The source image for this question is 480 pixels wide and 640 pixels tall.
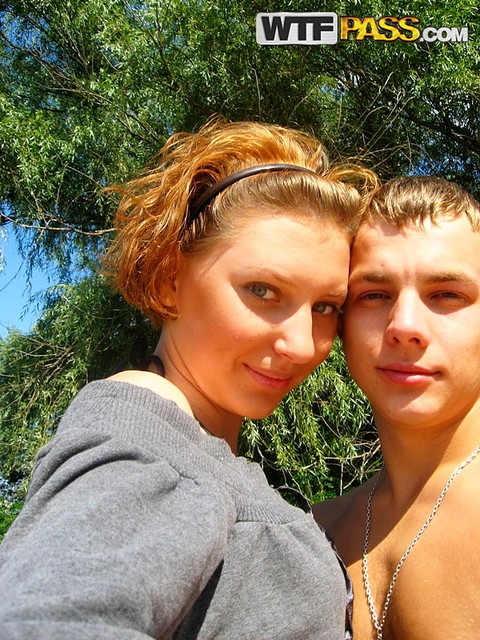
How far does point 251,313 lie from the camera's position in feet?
4.21

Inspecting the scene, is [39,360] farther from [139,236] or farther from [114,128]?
[139,236]

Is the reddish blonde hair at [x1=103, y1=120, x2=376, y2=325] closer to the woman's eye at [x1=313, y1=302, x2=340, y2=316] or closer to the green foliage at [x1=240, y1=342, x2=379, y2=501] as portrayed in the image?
the woman's eye at [x1=313, y1=302, x2=340, y2=316]

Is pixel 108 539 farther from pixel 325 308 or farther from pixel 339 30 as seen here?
pixel 339 30

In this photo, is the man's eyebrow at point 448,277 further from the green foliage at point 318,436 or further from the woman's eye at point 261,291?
the green foliage at point 318,436

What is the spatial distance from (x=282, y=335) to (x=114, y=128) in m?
4.48

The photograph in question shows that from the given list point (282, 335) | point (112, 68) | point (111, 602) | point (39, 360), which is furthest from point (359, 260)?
point (112, 68)

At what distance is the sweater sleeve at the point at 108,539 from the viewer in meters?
0.68

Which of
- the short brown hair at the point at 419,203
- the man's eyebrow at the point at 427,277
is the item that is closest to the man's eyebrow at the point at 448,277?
the man's eyebrow at the point at 427,277

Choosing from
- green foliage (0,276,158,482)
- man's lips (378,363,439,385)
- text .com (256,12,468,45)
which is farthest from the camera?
green foliage (0,276,158,482)

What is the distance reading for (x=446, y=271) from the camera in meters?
1.48

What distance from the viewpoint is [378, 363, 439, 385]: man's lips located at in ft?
4.89

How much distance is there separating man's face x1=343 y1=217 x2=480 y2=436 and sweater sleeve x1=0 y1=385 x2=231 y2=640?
69 centimetres

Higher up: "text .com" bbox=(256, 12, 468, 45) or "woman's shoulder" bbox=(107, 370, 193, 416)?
"text .com" bbox=(256, 12, 468, 45)

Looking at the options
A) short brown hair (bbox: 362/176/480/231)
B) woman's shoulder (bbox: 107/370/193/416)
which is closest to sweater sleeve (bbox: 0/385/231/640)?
woman's shoulder (bbox: 107/370/193/416)
